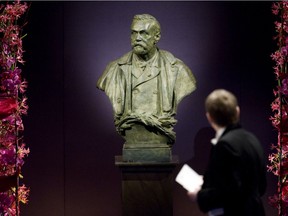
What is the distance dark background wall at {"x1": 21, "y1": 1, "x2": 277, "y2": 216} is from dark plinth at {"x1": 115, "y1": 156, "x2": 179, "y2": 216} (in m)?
0.98

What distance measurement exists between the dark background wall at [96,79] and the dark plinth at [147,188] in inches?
38.6

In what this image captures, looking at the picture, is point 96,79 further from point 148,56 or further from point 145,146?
point 145,146

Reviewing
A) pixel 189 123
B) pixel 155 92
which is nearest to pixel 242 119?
pixel 189 123

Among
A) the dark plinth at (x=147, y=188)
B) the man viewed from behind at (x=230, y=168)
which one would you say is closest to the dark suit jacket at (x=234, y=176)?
the man viewed from behind at (x=230, y=168)

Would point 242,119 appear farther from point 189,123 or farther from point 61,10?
point 61,10

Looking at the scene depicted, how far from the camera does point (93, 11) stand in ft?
18.7

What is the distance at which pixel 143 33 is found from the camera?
481cm

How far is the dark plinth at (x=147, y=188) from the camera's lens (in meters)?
4.82

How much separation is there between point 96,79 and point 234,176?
9.37ft

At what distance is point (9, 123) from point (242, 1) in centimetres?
Answer: 240

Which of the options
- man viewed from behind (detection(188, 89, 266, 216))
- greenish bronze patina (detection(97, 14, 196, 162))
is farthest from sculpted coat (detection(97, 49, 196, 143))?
man viewed from behind (detection(188, 89, 266, 216))

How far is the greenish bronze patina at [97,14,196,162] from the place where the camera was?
190 inches

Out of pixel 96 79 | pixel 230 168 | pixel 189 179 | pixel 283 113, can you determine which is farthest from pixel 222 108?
pixel 96 79

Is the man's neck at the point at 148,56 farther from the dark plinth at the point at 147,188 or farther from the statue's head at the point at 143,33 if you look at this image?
the dark plinth at the point at 147,188
